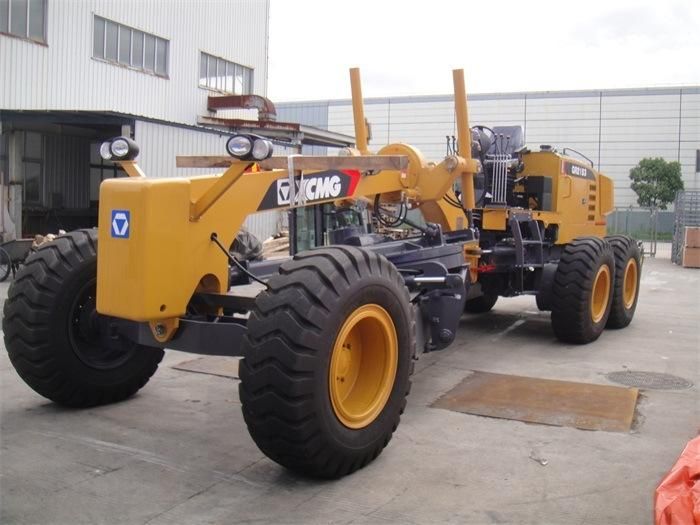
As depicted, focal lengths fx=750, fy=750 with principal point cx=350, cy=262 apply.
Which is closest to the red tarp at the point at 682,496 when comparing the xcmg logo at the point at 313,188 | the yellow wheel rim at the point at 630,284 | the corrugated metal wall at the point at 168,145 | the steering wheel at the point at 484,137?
the xcmg logo at the point at 313,188

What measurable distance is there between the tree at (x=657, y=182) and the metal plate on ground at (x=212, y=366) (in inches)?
1615

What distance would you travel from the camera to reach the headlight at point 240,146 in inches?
181

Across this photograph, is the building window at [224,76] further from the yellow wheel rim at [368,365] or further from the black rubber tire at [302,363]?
the black rubber tire at [302,363]

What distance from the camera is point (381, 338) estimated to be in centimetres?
491

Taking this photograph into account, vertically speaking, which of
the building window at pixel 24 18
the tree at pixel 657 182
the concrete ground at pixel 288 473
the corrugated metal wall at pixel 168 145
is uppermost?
the building window at pixel 24 18

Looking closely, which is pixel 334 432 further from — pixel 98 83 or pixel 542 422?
pixel 98 83

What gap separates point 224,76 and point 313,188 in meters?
22.6

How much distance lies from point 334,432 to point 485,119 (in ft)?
155

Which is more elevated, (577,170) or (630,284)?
(577,170)

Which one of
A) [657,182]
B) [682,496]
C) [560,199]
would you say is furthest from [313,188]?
[657,182]

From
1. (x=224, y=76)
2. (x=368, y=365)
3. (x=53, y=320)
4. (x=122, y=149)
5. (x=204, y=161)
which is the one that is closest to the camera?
(x=368, y=365)

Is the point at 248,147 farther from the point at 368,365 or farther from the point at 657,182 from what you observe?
the point at 657,182


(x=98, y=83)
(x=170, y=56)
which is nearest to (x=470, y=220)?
(x=98, y=83)

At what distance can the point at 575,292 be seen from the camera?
28.3ft
